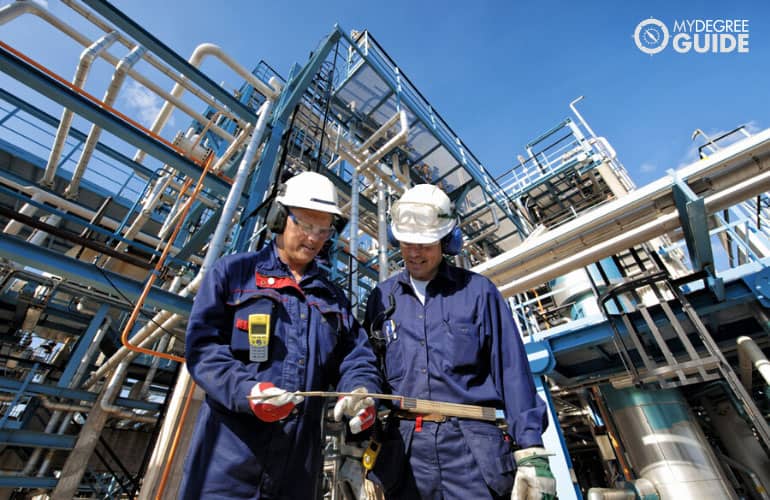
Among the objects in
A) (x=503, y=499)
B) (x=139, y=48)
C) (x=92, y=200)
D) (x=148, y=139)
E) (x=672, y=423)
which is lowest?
(x=503, y=499)

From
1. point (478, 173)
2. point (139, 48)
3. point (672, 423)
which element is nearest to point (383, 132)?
point (478, 173)

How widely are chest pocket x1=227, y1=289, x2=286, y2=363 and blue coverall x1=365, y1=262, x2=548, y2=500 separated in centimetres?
75

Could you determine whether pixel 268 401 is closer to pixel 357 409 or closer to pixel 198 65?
pixel 357 409

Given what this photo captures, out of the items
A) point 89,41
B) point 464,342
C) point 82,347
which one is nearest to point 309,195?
point 464,342

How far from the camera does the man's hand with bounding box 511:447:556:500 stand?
1556 mm

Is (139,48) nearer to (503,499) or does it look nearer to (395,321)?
(395,321)

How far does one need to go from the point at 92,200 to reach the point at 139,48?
7.97 meters

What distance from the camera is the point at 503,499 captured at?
1653 millimetres

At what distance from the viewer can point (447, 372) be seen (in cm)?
197

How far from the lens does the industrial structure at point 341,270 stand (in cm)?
392

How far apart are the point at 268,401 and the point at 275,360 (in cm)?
32

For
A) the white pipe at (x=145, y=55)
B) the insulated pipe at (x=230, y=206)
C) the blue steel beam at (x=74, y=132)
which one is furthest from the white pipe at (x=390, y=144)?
the blue steel beam at (x=74, y=132)

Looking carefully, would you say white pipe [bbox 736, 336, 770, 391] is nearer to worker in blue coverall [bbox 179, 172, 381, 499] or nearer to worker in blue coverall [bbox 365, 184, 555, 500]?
worker in blue coverall [bbox 365, 184, 555, 500]

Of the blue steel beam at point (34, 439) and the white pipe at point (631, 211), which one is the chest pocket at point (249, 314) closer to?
the white pipe at point (631, 211)
